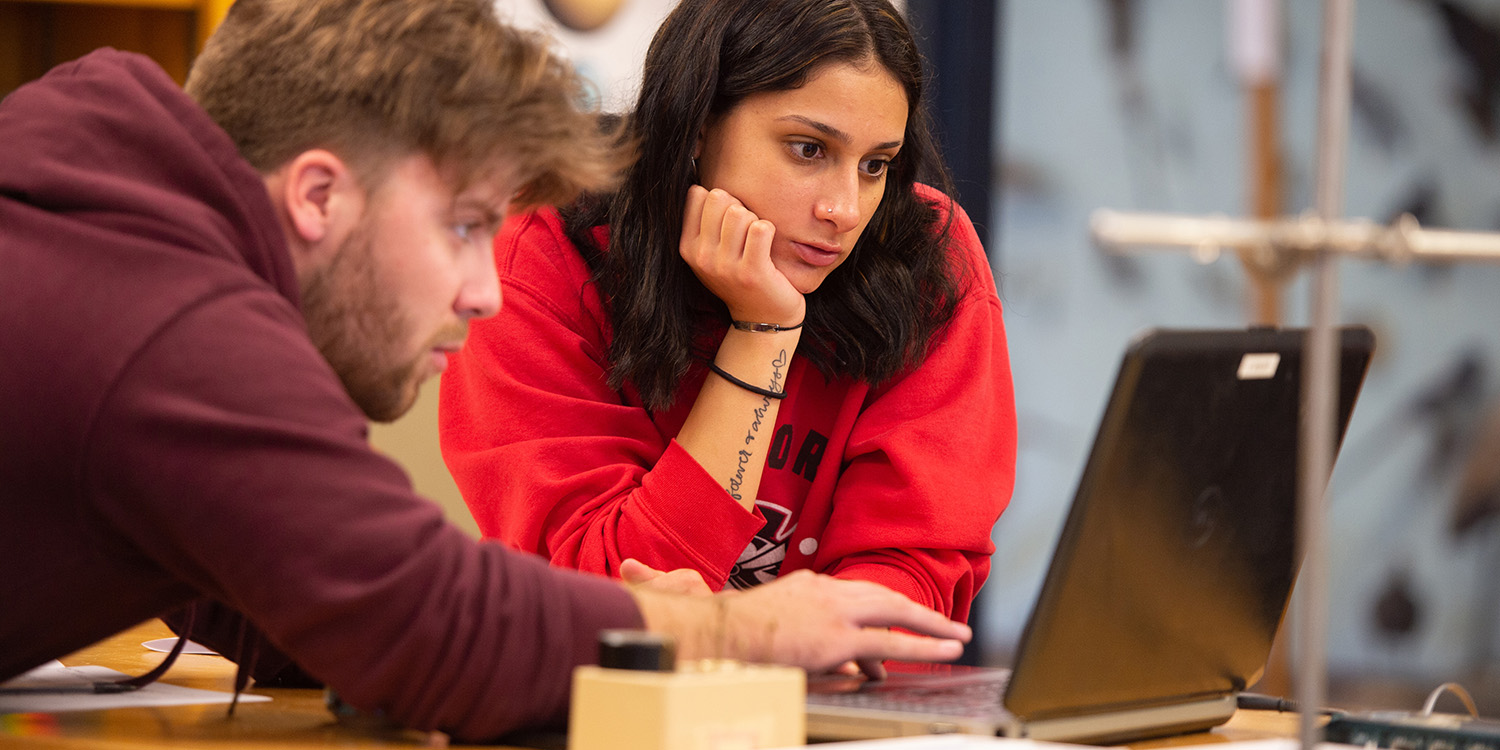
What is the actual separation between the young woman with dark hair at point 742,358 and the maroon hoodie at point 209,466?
1.87 ft

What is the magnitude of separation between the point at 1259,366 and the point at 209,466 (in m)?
0.58

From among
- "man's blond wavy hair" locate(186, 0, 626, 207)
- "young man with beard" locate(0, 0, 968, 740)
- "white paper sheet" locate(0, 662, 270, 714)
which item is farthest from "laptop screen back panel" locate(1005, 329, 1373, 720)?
"white paper sheet" locate(0, 662, 270, 714)

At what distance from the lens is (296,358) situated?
2.42 ft

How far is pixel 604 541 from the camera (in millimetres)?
1322

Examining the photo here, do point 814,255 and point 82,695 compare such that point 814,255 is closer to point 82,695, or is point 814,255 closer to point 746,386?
point 746,386

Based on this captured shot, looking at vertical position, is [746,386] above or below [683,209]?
below

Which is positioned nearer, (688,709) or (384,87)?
(688,709)

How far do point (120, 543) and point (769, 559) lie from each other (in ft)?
2.73

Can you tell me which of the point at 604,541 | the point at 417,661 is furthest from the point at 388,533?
the point at 604,541

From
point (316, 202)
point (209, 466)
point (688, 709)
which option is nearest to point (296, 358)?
point (209, 466)

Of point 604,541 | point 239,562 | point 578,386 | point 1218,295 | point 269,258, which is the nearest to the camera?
point 239,562

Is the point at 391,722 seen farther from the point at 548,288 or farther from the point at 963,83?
the point at 963,83

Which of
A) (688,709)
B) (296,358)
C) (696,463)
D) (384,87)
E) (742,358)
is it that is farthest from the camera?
(742,358)

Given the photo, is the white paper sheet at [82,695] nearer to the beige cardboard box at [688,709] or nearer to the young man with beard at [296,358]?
the young man with beard at [296,358]
